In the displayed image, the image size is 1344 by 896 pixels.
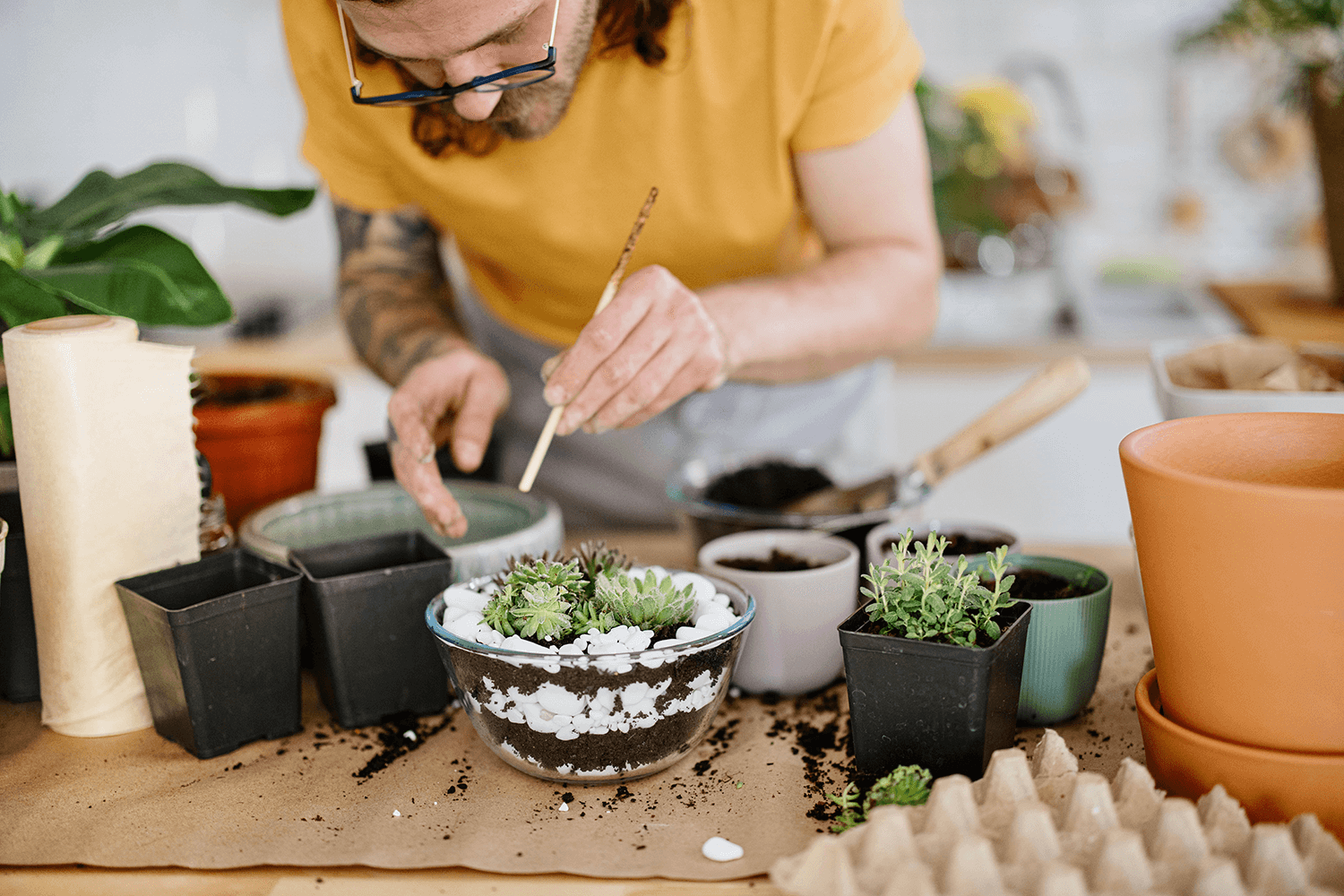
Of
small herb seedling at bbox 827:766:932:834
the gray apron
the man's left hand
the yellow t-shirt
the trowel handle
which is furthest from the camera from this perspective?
the gray apron

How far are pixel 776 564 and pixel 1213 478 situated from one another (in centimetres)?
41

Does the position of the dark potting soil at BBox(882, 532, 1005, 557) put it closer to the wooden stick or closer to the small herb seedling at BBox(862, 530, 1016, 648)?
the small herb seedling at BBox(862, 530, 1016, 648)

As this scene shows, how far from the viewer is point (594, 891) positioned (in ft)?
2.18

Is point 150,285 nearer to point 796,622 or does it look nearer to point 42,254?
point 42,254

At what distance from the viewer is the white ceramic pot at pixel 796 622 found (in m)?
0.89

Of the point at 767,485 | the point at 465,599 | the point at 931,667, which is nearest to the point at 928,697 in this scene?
the point at 931,667

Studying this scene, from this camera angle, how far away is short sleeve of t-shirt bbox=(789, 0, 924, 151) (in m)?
1.12

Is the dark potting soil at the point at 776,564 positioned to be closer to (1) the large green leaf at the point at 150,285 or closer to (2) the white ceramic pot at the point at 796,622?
(2) the white ceramic pot at the point at 796,622

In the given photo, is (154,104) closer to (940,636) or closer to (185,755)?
(185,755)

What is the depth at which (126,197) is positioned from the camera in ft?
3.49

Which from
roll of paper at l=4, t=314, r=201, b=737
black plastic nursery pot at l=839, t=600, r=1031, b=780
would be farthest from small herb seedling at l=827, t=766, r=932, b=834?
roll of paper at l=4, t=314, r=201, b=737

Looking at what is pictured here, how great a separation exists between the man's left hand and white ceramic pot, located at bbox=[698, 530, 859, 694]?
16cm

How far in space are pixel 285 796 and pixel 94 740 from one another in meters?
0.22

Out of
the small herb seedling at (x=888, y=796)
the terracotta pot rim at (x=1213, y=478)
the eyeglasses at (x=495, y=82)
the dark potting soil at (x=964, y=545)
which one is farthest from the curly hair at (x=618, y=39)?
the small herb seedling at (x=888, y=796)
